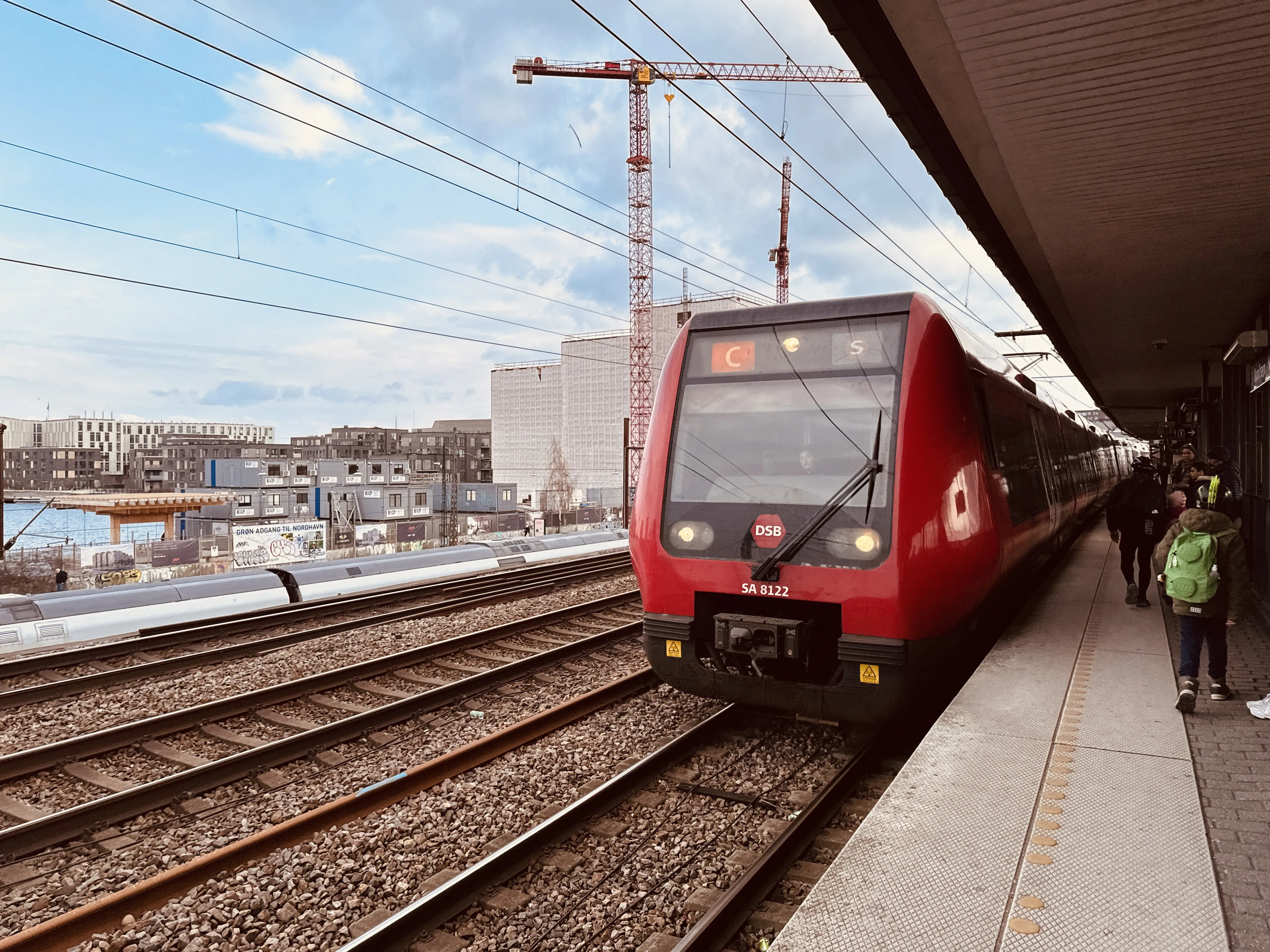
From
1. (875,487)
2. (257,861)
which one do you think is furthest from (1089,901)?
(257,861)

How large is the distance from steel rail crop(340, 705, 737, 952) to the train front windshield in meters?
1.48

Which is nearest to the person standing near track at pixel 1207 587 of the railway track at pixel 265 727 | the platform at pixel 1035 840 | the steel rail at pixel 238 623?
the platform at pixel 1035 840

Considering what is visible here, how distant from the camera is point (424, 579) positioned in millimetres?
16188

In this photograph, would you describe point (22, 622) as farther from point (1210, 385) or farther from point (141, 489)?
point (141, 489)

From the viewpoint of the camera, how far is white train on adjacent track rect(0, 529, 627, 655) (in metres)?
10.3

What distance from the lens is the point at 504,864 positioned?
4148mm

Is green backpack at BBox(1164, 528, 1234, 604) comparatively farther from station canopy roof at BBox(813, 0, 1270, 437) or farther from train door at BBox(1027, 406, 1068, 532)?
train door at BBox(1027, 406, 1068, 532)

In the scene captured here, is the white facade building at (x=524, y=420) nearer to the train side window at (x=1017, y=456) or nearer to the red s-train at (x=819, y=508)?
the train side window at (x=1017, y=456)

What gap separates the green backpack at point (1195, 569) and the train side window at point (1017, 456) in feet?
4.76

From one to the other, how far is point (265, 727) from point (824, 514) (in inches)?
204

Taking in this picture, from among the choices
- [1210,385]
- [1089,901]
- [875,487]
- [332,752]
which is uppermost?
[1210,385]

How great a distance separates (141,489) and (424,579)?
4894 inches

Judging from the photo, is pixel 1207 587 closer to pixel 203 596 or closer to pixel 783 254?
pixel 203 596

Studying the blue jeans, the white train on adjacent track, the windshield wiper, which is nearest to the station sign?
the blue jeans
